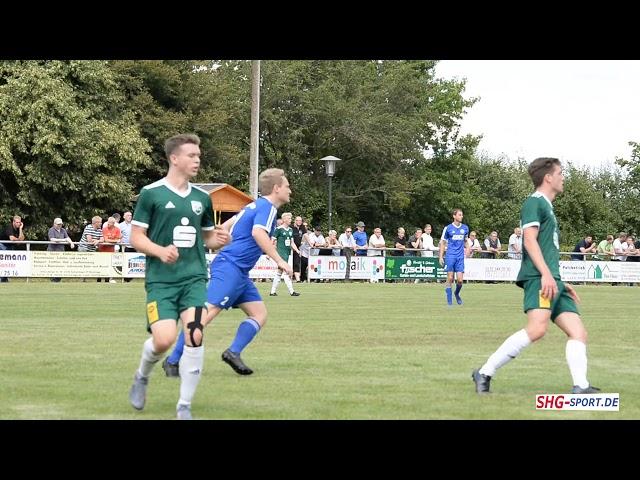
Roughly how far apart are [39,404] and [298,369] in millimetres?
3680

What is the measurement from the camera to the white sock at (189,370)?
906cm

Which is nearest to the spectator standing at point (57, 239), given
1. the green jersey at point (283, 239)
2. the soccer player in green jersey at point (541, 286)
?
the green jersey at point (283, 239)

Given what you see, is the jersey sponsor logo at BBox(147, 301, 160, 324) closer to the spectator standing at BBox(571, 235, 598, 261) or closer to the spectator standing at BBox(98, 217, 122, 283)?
the spectator standing at BBox(98, 217, 122, 283)

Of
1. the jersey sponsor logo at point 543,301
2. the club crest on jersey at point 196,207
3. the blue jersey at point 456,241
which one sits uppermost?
the blue jersey at point 456,241

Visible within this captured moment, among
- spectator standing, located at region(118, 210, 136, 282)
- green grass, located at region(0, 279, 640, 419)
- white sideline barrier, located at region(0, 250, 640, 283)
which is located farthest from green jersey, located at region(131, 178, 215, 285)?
spectator standing, located at region(118, 210, 136, 282)

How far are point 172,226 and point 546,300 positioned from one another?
342 centimetres

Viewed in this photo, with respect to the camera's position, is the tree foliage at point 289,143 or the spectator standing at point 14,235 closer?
the spectator standing at point 14,235

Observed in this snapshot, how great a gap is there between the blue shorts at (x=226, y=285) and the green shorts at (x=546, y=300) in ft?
10.4

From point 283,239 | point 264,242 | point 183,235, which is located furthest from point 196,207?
point 283,239

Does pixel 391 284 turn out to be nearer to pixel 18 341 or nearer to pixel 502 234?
pixel 18 341

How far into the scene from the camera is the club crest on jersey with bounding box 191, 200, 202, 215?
9.58m

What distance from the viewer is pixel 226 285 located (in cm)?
1222

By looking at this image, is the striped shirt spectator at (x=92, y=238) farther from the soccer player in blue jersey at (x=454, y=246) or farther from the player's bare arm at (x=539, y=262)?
the player's bare arm at (x=539, y=262)

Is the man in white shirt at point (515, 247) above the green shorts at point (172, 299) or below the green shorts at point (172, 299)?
above
